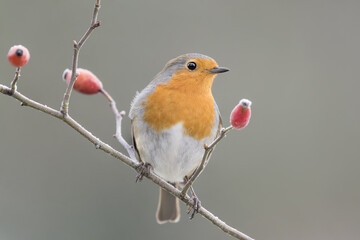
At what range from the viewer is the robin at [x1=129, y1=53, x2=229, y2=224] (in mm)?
3352

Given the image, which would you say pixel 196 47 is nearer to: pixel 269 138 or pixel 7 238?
pixel 269 138

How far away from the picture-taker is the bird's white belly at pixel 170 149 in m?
3.37

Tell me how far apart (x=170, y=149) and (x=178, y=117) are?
9.5 inches

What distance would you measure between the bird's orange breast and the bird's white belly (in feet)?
0.13

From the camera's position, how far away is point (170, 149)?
342 cm

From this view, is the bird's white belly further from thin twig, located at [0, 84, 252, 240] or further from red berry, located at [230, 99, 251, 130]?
red berry, located at [230, 99, 251, 130]

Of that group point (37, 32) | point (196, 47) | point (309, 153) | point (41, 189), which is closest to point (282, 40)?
point (196, 47)

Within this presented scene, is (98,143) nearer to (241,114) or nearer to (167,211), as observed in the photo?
(241,114)

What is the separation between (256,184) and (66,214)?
2.67 m

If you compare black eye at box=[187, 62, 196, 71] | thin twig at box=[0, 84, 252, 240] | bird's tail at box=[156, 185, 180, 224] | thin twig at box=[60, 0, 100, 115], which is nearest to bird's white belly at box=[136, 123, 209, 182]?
thin twig at box=[0, 84, 252, 240]

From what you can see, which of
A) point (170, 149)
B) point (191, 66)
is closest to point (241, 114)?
point (170, 149)

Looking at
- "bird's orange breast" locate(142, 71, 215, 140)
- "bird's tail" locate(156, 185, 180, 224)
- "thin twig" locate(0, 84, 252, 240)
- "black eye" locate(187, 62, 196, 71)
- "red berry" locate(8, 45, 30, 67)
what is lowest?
"bird's tail" locate(156, 185, 180, 224)

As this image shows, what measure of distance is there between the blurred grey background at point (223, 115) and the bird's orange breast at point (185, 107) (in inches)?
91.8

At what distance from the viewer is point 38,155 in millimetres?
6277
